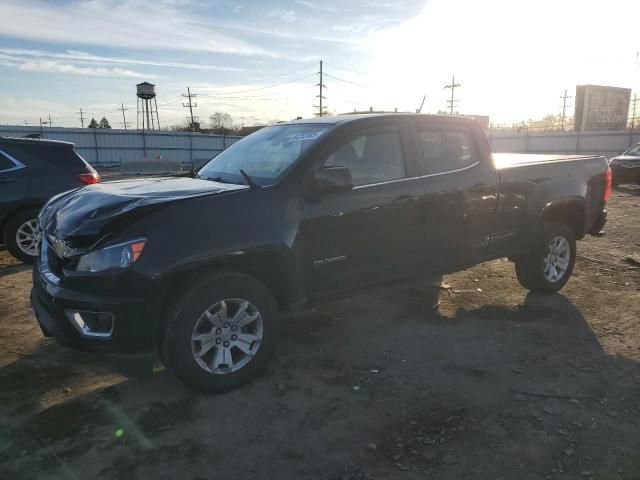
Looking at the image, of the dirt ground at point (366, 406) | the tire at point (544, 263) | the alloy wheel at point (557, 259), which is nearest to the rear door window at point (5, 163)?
the dirt ground at point (366, 406)

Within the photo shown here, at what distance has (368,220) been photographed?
12.9 ft

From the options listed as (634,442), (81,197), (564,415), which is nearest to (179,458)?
(81,197)

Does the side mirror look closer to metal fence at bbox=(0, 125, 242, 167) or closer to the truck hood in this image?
the truck hood

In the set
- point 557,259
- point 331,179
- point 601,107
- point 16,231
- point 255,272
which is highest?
point 601,107

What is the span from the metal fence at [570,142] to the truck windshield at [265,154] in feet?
115

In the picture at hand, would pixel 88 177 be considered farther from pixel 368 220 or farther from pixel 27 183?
pixel 368 220

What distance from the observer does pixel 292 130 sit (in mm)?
4344

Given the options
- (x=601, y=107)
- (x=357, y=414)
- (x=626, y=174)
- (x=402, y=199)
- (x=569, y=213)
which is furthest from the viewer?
(x=601, y=107)

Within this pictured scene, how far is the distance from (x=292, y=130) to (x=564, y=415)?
9.83ft

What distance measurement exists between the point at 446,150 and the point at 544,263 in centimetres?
184

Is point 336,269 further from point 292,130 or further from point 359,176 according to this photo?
point 292,130

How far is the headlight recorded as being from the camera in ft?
9.80

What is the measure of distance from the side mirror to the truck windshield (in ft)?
0.95

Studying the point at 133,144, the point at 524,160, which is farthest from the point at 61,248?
the point at 133,144
